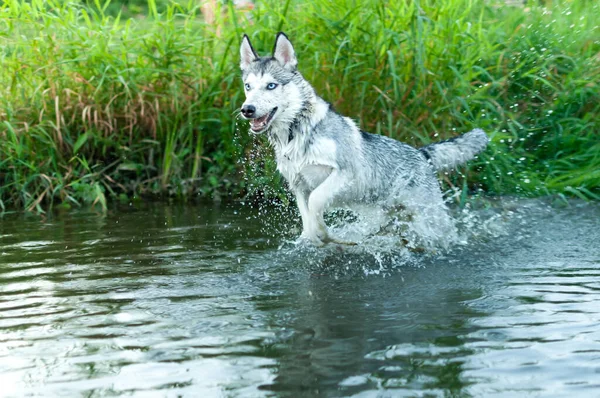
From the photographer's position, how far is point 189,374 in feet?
10.9

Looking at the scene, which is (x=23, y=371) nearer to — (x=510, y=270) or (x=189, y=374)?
(x=189, y=374)

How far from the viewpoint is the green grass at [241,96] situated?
751cm

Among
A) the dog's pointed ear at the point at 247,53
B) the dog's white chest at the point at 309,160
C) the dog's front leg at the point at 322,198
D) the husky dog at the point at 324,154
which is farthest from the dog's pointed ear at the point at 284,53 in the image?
the dog's front leg at the point at 322,198

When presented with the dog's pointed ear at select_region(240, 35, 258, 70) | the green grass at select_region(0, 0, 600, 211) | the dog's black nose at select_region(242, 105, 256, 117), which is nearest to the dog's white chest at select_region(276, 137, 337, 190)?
the dog's black nose at select_region(242, 105, 256, 117)

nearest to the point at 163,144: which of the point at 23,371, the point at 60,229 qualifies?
the point at 60,229

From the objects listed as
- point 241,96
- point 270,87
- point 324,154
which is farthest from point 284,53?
point 241,96

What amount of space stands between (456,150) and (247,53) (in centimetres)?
172

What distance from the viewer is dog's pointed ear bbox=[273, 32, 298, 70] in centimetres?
544

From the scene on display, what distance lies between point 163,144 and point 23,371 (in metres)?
4.92

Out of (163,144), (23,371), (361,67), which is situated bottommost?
(23,371)

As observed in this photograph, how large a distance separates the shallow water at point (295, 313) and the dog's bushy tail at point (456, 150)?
63 centimetres

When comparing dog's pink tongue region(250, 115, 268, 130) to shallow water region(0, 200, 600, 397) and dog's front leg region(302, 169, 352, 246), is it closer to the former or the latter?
dog's front leg region(302, 169, 352, 246)

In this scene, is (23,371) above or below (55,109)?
below

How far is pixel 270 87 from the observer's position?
5367 mm
